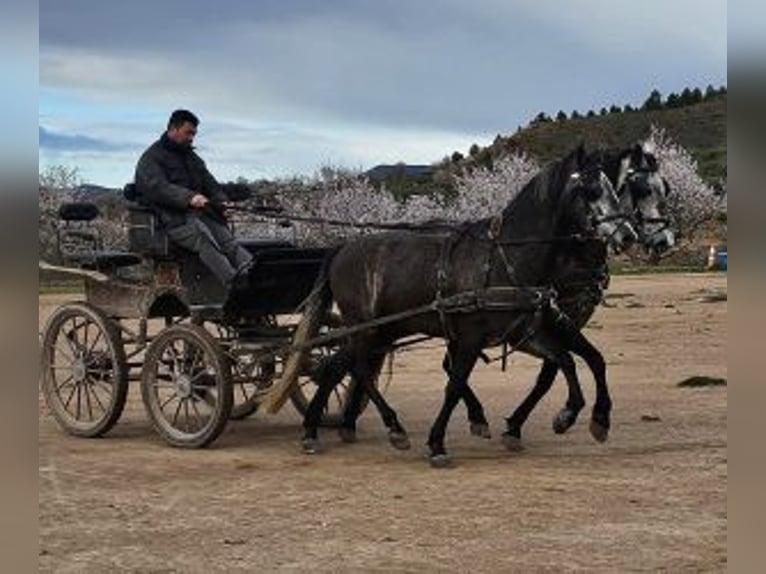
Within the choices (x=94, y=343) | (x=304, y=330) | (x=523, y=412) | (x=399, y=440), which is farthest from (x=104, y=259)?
(x=523, y=412)

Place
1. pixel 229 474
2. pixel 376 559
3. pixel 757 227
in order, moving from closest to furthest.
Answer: pixel 757 227, pixel 376 559, pixel 229 474

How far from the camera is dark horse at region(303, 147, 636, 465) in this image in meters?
7.85

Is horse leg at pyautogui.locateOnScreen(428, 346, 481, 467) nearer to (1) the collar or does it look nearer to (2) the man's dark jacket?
(2) the man's dark jacket

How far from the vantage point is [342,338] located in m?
8.97

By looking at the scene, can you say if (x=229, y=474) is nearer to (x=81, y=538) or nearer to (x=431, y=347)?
(x=81, y=538)

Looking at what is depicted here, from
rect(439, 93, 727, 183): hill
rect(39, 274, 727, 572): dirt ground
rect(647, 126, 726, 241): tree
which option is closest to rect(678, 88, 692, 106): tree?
rect(439, 93, 727, 183): hill

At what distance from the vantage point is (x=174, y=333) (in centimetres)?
901

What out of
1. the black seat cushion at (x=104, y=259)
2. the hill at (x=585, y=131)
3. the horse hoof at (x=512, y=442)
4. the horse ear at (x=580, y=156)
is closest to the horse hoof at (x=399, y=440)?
the horse hoof at (x=512, y=442)

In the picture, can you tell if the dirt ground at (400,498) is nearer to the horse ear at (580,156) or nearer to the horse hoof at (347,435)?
the horse hoof at (347,435)

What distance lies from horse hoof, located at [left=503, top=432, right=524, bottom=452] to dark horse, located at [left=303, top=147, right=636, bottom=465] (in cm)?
A: 79

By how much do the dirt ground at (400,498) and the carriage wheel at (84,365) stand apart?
0.22 metres

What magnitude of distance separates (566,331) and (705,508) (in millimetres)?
2187

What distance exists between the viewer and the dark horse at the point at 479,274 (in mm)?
7852

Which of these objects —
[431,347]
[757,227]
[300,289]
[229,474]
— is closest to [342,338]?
[300,289]
